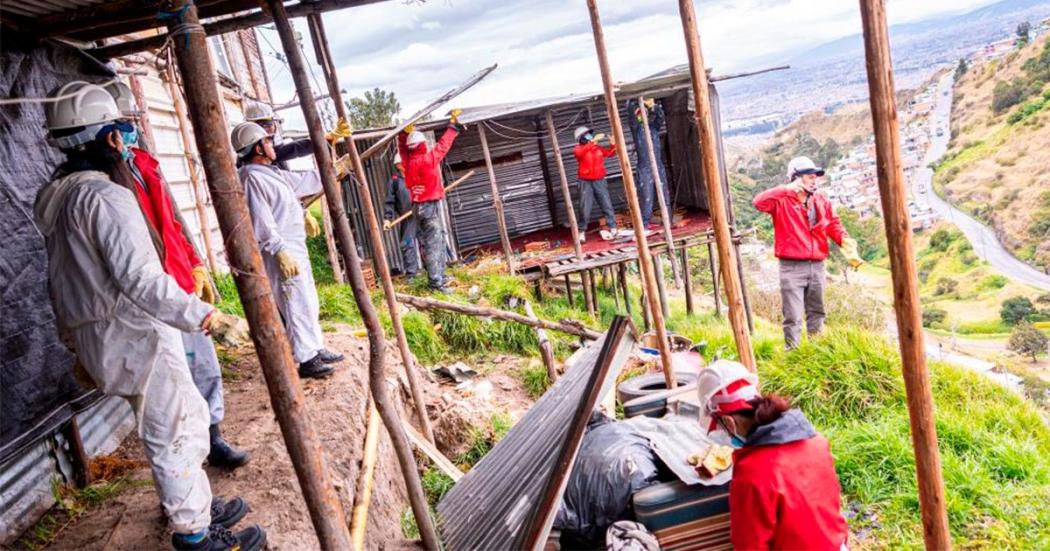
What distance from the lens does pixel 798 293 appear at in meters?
7.13

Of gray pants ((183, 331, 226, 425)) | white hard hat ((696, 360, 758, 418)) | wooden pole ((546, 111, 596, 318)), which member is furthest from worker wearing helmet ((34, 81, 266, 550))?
wooden pole ((546, 111, 596, 318))

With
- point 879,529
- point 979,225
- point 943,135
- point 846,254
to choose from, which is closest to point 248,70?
point 846,254

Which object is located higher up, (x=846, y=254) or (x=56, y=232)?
(x=56, y=232)

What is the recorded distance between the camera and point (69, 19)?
4.03 meters

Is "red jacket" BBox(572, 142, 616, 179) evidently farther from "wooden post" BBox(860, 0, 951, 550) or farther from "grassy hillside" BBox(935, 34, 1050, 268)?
"grassy hillside" BBox(935, 34, 1050, 268)

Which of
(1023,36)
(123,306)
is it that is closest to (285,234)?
(123,306)

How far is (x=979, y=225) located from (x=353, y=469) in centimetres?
5073

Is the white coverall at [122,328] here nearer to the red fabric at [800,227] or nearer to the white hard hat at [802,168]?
the red fabric at [800,227]

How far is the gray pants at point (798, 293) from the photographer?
7059 millimetres

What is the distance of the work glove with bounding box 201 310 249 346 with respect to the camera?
2580mm

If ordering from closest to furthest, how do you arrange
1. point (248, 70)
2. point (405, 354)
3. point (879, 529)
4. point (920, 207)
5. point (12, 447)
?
point (12, 447) < point (879, 529) < point (405, 354) < point (248, 70) < point (920, 207)

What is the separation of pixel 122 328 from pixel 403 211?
839cm

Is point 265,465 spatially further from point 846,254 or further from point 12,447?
point 846,254

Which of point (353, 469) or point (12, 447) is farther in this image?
point (353, 469)
